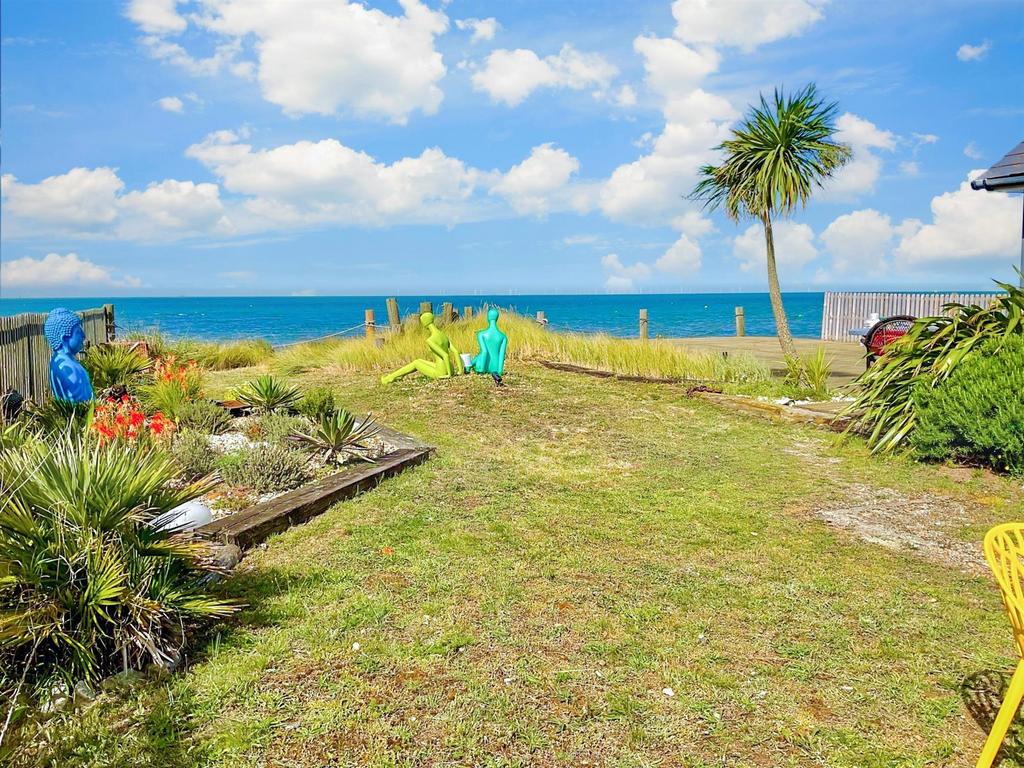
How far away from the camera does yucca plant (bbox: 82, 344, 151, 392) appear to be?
973 centimetres

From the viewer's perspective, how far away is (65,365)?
6.77m

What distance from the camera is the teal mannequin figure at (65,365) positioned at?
6775 millimetres

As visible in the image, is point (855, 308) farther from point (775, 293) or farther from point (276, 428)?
point (276, 428)

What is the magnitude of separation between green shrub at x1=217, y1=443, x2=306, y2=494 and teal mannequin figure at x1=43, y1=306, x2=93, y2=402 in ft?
5.48

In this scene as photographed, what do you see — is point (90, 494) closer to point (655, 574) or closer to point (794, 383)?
point (655, 574)

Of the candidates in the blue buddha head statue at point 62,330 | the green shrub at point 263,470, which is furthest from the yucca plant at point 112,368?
the green shrub at point 263,470

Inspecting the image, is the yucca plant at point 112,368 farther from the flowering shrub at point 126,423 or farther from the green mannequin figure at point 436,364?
the green mannequin figure at point 436,364

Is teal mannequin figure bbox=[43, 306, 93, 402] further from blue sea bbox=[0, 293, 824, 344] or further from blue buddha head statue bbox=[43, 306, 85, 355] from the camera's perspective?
blue sea bbox=[0, 293, 824, 344]

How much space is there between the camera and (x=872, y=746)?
273 centimetres

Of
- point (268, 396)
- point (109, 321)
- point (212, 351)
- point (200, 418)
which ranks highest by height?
point (109, 321)

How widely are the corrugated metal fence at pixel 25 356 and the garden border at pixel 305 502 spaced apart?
489 centimetres

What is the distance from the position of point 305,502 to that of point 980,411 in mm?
6240

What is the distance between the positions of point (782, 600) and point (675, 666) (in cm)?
110

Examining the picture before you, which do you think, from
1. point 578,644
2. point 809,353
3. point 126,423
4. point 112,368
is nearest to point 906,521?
point 578,644
